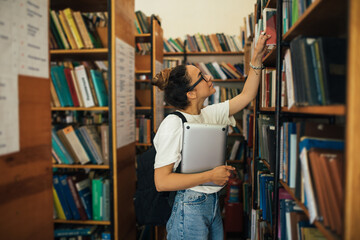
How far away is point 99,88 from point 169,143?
0.94 m

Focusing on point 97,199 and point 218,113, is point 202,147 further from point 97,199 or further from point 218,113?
point 97,199

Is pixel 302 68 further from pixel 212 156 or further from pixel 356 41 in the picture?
pixel 212 156

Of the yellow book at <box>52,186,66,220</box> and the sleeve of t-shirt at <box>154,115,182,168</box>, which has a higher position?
the sleeve of t-shirt at <box>154,115,182,168</box>

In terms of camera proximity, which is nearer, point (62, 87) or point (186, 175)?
point (186, 175)

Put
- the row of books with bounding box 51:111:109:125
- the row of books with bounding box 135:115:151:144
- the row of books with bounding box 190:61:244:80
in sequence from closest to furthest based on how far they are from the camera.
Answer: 1. the row of books with bounding box 51:111:109:125
2. the row of books with bounding box 135:115:151:144
3. the row of books with bounding box 190:61:244:80

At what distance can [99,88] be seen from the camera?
1.86m

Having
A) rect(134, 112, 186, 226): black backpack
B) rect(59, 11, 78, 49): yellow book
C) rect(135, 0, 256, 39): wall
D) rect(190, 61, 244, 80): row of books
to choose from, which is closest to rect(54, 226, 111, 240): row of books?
rect(134, 112, 186, 226): black backpack

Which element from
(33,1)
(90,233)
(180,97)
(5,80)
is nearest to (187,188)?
(180,97)

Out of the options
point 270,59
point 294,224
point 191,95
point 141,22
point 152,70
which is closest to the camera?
point 294,224

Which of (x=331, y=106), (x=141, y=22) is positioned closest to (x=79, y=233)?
(x=331, y=106)

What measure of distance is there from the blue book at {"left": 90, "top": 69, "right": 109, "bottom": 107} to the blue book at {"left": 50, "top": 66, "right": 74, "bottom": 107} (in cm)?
21

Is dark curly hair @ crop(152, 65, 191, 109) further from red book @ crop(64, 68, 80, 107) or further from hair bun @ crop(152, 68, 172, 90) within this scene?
red book @ crop(64, 68, 80, 107)

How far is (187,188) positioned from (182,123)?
306mm

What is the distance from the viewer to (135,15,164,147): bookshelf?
9.52 feet
